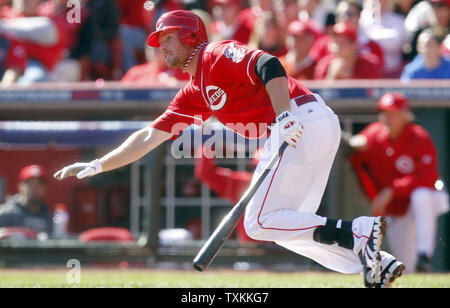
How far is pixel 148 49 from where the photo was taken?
354 inches

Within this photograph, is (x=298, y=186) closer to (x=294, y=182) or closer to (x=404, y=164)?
(x=294, y=182)

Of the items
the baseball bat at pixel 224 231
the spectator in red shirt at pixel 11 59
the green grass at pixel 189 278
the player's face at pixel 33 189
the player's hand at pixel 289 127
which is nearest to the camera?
the player's hand at pixel 289 127

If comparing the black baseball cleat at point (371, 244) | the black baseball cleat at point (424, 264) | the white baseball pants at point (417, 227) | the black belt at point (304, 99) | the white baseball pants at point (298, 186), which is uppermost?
the black belt at point (304, 99)

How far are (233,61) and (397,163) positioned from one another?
3646mm

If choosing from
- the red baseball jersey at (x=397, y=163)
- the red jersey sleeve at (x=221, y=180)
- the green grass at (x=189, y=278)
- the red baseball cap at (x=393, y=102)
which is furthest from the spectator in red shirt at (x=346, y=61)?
the green grass at (x=189, y=278)

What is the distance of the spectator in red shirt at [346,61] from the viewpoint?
26.4ft

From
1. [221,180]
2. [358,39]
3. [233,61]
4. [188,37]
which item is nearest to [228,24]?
[358,39]

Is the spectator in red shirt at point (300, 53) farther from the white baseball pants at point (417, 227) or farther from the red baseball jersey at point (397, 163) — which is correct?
the white baseball pants at point (417, 227)

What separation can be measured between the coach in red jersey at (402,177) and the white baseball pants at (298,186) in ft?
9.68
